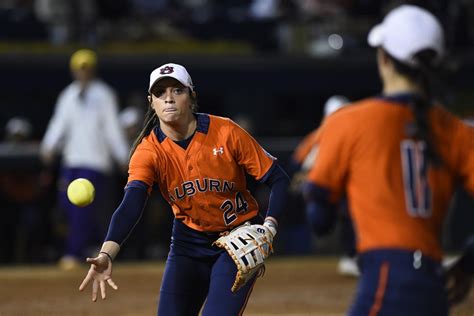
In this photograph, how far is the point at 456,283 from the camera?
387cm

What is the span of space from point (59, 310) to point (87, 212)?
284 cm

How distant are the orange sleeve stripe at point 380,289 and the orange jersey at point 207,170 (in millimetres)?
1930

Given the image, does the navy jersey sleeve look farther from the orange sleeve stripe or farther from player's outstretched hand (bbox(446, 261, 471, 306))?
the orange sleeve stripe

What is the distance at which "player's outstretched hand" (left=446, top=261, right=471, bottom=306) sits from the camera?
384 centimetres

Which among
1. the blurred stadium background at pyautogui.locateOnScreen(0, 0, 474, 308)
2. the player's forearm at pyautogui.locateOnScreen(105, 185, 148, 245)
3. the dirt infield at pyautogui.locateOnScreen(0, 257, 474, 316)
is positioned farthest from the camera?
the blurred stadium background at pyautogui.locateOnScreen(0, 0, 474, 308)

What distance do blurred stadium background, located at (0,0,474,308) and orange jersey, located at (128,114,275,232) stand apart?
8480mm

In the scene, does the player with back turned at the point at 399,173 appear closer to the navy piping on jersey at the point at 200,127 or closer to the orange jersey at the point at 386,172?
the orange jersey at the point at 386,172

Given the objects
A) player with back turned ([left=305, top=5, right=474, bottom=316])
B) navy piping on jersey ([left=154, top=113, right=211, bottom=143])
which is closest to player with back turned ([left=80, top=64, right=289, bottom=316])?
navy piping on jersey ([left=154, top=113, right=211, bottom=143])

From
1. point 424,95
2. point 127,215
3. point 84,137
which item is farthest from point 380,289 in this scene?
point 84,137

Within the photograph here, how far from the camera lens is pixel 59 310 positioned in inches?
388

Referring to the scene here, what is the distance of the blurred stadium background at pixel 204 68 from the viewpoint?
1441 cm

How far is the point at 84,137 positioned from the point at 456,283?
907cm

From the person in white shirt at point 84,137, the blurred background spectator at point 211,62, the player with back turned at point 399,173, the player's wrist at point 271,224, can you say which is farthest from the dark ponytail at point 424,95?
the blurred background spectator at point 211,62

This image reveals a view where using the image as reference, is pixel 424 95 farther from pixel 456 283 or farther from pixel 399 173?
pixel 456 283
